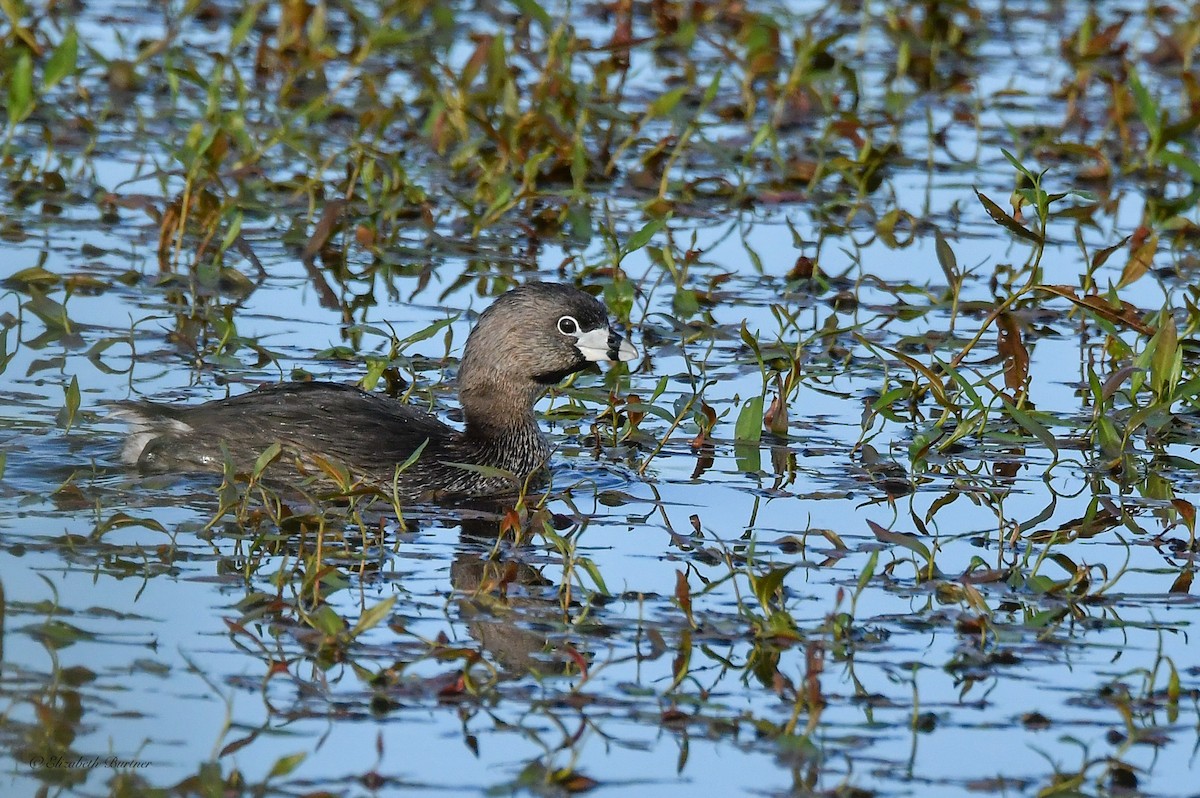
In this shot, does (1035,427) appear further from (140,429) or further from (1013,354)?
(140,429)

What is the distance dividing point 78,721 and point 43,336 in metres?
4.23

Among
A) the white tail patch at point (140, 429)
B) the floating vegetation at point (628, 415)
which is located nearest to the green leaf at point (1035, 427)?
the floating vegetation at point (628, 415)

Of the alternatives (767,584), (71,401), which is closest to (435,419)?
(71,401)

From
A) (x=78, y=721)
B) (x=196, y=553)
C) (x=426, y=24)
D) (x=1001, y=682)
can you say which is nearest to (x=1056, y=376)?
(x=1001, y=682)

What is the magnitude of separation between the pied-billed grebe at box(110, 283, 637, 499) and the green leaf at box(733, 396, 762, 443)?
1.96 feet

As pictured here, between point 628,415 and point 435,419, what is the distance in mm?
780

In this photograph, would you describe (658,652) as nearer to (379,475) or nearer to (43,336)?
(379,475)

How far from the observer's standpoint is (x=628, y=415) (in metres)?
8.41

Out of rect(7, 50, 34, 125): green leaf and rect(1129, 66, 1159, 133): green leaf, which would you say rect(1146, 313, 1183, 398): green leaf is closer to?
rect(1129, 66, 1159, 133): green leaf

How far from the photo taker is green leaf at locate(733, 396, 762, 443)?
26.9 ft

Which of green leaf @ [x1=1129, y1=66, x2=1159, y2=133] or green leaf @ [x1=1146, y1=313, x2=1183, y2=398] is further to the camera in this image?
green leaf @ [x1=1129, y1=66, x2=1159, y2=133]

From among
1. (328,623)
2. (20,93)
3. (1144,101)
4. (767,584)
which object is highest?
(1144,101)

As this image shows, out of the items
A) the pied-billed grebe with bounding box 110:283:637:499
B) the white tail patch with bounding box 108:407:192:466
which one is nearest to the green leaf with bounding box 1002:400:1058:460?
the pied-billed grebe with bounding box 110:283:637:499

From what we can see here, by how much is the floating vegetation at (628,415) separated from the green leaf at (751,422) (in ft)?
0.06
